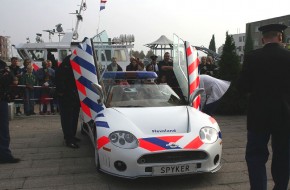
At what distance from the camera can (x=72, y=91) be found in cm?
694

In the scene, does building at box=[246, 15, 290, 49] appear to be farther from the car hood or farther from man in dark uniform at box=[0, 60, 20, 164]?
man in dark uniform at box=[0, 60, 20, 164]

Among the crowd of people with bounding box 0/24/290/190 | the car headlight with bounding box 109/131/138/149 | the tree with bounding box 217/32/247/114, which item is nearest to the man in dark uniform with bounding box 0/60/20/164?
the car headlight with bounding box 109/131/138/149

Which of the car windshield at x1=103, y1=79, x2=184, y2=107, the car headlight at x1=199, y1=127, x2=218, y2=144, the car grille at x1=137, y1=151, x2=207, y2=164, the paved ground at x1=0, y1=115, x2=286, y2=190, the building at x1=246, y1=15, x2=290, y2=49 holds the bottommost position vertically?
the paved ground at x1=0, y1=115, x2=286, y2=190

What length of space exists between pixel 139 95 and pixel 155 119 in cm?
107

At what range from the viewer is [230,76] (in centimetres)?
1120

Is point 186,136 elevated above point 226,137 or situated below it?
above

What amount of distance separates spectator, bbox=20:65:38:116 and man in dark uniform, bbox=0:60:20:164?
5953 mm

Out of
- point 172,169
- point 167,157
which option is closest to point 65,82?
point 167,157

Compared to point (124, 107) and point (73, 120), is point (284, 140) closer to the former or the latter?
point (124, 107)

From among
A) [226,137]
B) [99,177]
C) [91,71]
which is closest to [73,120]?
[91,71]

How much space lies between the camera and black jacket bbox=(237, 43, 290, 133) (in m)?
3.61

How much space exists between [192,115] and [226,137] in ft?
9.09

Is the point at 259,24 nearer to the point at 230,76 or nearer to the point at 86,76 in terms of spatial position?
the point at 230,76

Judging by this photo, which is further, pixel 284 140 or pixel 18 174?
pixel 18 174
